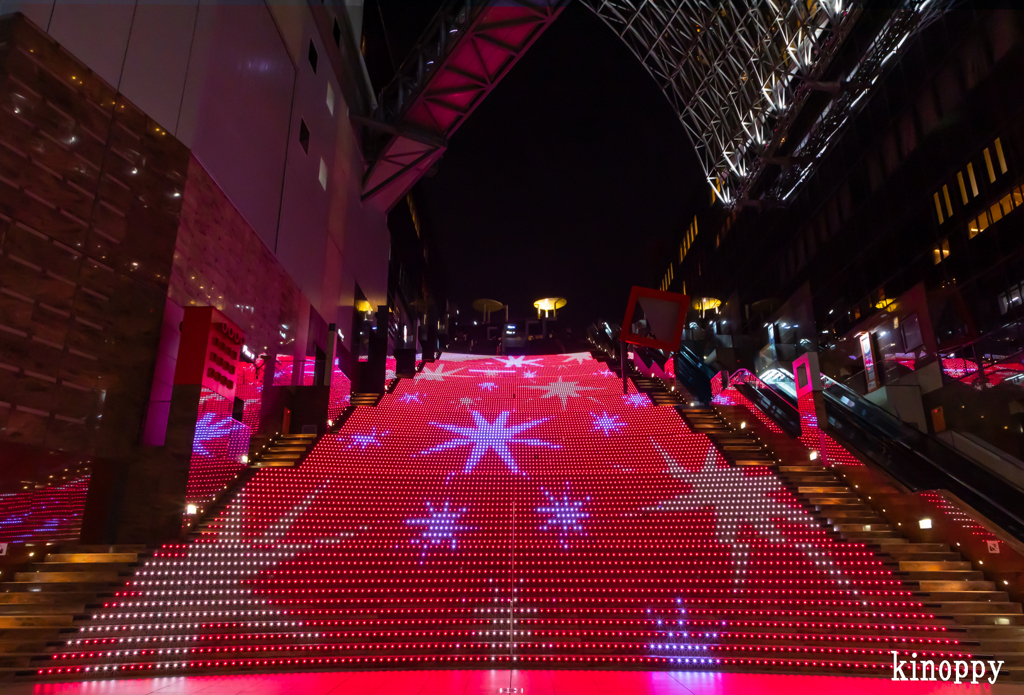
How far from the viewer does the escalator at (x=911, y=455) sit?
21.0 feet

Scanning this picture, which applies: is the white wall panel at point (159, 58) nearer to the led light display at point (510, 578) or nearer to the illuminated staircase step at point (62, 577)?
the led light display at point (510, 578)

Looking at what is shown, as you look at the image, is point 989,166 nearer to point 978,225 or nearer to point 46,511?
point 978,225

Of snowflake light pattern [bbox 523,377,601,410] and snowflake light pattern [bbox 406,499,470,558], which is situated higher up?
snowflake light pattern [bbox 523,377,601,410]

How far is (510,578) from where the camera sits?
6.18 m

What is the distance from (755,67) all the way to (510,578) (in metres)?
19.9

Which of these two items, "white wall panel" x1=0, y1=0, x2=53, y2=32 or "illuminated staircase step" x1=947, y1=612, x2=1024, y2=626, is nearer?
"illuminated staircase step" x1=947, y1=612, x2=1024, y2=626

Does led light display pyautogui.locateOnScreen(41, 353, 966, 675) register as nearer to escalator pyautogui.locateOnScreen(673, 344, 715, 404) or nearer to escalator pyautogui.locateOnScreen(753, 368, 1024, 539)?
escalator pyautogui.locateOnScreen(753, 368, 1024, 539)

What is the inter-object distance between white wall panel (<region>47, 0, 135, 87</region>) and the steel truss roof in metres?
15.7

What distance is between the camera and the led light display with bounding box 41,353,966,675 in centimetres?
507

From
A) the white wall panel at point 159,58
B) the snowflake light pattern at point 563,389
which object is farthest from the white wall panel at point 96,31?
the snowflake light pattern at point 563,389

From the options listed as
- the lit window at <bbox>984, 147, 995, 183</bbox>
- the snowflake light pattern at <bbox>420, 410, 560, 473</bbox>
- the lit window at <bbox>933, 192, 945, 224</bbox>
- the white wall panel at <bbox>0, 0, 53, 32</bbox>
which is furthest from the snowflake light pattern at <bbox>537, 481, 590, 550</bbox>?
the lit window at <bbox>933, 192, 945, 224</bbox>

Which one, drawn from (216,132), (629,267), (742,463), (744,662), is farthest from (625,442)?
(629,267)

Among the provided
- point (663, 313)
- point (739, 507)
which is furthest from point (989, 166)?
point (739, 507)

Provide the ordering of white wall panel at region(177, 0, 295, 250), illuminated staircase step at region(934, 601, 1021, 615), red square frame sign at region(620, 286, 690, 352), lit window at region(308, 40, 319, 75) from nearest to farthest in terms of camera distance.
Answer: illuminated staircase step at region(934, 601, 1021, 615) → white wall panel at region(177, 0, 295, 250) → red square frame sign at region(620, 286, 690, 352) → lit window at region(308, 40, 319, 75)
